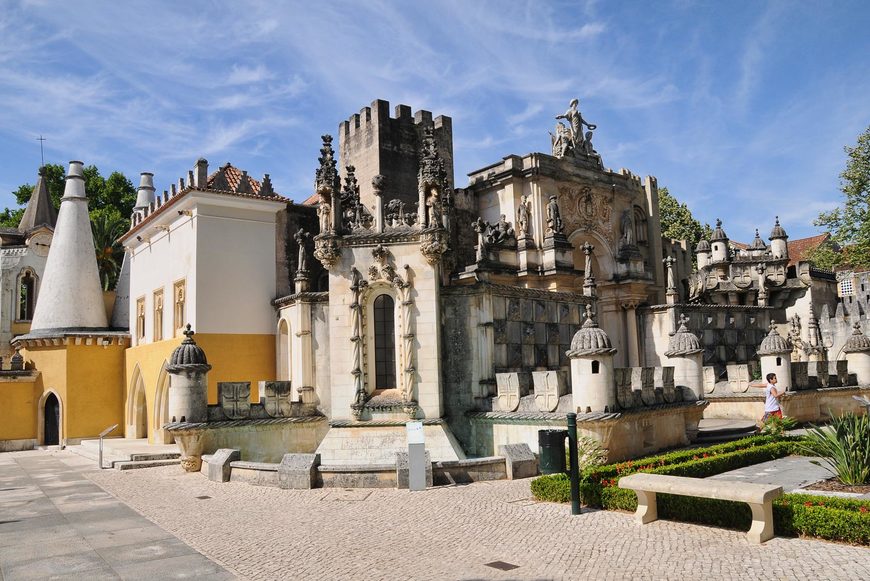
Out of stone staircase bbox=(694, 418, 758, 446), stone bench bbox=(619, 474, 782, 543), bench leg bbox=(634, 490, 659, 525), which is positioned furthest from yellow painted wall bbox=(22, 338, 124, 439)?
stone bench bbox=(619, 474, 782, 543)

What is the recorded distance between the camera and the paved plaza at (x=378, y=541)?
889 cm

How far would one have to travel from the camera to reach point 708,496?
9.88 metres

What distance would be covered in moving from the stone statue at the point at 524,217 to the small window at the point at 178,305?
1346cm

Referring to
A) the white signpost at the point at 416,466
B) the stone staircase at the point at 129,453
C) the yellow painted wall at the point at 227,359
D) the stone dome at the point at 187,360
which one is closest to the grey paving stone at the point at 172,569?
the white signpost at the point at 416,466

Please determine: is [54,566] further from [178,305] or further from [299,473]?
[178,305]

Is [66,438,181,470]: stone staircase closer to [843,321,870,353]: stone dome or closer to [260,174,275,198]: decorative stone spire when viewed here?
[260,174,275,198]: decorative stone spire

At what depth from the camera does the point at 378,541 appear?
10.6m

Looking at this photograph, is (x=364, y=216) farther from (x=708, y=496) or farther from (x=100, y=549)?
(x=708, y=496)

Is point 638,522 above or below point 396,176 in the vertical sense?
below

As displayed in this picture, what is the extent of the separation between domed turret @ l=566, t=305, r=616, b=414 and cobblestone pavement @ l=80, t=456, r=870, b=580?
2553mm

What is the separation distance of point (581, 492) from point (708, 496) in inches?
119

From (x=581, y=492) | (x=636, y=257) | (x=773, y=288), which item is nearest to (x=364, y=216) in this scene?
(x=581, y=492)

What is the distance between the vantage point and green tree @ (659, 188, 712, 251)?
182ft

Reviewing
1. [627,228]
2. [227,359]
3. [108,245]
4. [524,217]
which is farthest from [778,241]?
[108,245]
